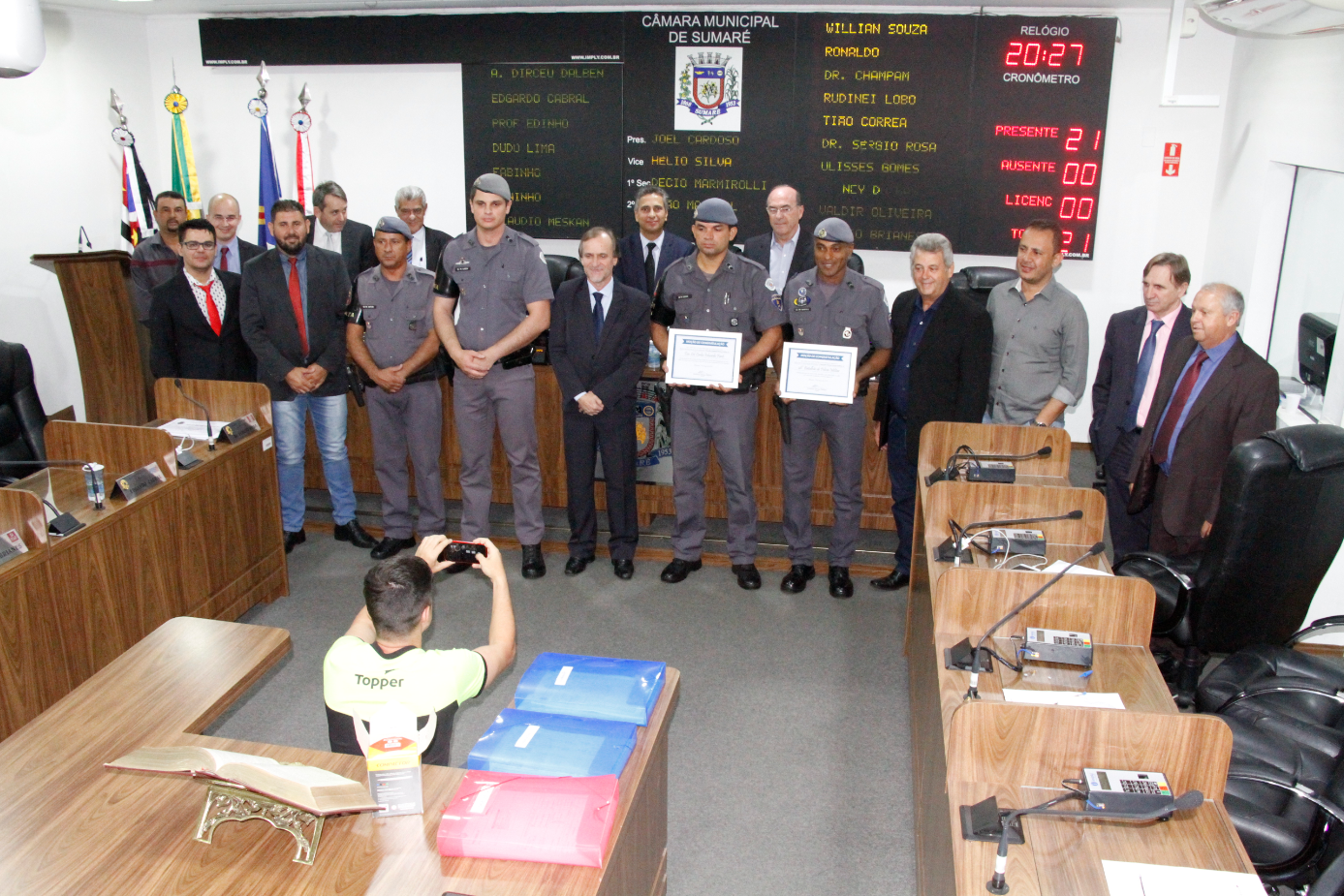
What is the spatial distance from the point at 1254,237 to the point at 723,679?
13.1ft

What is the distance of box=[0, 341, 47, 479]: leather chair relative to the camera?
4.41 meters

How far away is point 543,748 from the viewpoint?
211 cm

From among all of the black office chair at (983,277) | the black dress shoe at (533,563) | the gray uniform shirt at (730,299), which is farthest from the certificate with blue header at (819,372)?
the black office chair at (983,277)

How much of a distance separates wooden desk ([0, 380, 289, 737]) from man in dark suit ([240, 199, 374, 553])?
0.38 metres

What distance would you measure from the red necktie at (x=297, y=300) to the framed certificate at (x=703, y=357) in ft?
6.06

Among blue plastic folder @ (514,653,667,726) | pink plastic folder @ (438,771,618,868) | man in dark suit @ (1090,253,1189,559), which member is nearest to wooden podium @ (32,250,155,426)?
blue plastic folder @ (514,653,667,726)

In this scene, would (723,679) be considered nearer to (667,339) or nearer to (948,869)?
(667,339)

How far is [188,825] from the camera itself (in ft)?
6.64

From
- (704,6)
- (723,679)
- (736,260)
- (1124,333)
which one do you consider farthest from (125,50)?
(1124,333)

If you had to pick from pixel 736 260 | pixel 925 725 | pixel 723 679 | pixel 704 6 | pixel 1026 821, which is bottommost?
pixel 723 679

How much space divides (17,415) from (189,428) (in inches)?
32.3

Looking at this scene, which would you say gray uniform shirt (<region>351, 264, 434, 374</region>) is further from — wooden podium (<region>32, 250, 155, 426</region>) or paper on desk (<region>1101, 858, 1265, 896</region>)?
paper on desk (<region>1101, 858, 1265, 896</region>)

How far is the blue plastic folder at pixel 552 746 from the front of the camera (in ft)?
6.75

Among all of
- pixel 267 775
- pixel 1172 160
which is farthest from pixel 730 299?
pixel 1172 160
